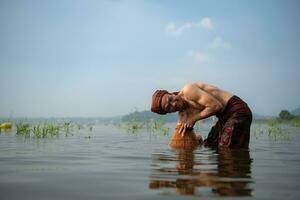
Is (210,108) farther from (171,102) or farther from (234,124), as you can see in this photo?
(171,102)

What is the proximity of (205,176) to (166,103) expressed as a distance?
2.96 metres

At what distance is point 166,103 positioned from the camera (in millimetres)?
6461

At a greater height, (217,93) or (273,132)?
(217,93)

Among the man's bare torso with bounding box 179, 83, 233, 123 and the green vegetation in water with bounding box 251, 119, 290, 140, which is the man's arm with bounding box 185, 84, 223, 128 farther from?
the green vegetation in water with bounding box 251, 119, 290, 140

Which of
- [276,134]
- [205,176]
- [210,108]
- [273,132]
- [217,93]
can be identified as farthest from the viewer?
[273,132]

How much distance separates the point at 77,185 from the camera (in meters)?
3.18

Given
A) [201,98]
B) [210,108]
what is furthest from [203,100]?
[210,108]

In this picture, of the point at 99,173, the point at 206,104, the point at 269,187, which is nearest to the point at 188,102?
the point at 206,104

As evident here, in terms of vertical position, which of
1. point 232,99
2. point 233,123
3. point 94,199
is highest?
point 232,99

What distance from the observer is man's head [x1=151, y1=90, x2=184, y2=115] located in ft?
21.2

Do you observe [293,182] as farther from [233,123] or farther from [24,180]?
[233,123]

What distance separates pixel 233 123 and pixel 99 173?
332 cm

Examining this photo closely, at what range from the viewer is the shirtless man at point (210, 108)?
255 inches

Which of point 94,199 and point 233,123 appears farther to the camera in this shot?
point 233,123
